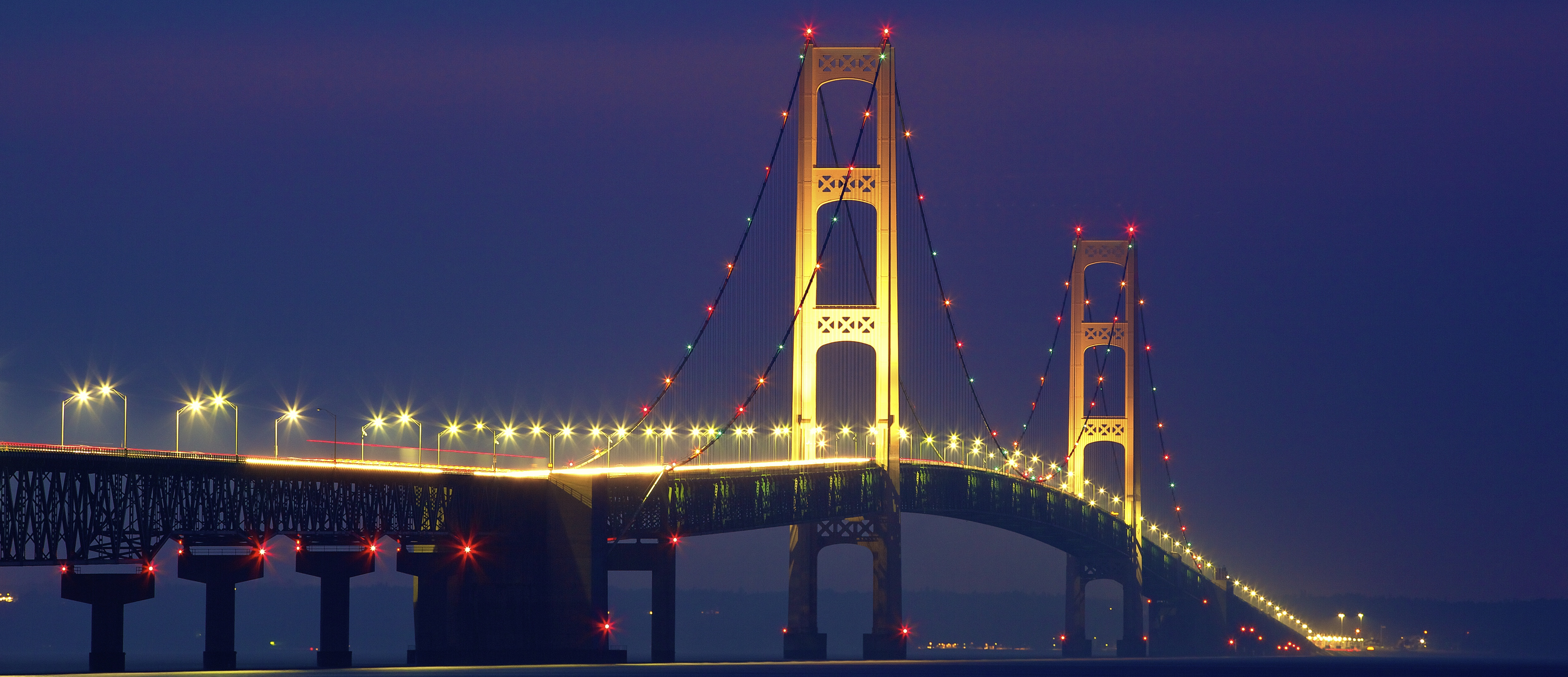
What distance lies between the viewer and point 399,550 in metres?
76.1

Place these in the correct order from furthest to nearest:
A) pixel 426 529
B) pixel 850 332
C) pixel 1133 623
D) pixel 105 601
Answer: pixel 1133 623, pixel 850 332, pixel 426 529, pixel 105 601

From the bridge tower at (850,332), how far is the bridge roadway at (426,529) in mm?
4692

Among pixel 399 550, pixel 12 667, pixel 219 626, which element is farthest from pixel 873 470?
pixel 12 667

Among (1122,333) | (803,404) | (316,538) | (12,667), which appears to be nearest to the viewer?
(316,538)

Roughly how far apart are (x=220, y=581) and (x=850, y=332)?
1244 inches

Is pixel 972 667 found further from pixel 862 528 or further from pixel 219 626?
pixel 219 626

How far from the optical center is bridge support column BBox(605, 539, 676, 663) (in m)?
76.5

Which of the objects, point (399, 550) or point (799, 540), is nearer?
point (399, 550)

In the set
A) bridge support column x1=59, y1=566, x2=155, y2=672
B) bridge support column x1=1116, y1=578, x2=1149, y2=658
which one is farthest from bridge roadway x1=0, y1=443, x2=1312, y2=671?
bridge support column x1=1116, y1=578, x2=1149, y2=658

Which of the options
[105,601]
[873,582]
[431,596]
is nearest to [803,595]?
[873,582]

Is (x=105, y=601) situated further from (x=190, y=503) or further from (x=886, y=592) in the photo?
(x=886, y=592)

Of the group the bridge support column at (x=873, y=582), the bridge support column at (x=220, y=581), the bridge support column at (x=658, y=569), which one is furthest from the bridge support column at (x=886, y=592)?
the bridge support column at (x=220, y=581)

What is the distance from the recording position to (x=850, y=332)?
91000 millimetres

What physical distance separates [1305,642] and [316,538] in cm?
13884
